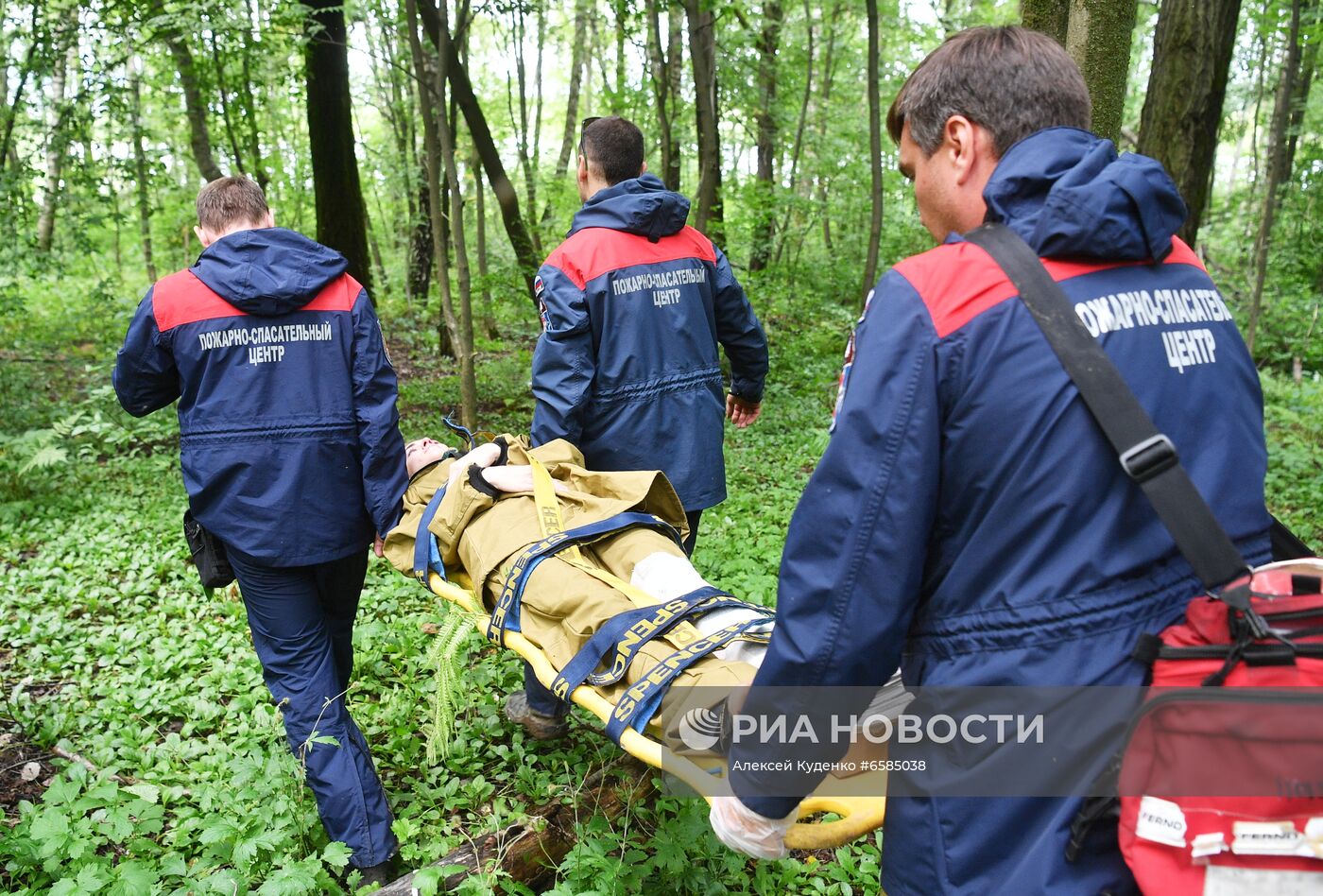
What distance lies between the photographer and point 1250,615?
3.93 ft

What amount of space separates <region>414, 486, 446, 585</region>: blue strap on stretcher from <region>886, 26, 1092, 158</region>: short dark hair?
229 centimetres

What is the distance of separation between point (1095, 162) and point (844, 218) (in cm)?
1634

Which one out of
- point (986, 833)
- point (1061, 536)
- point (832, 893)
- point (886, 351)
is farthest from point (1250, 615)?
point (832, 893)

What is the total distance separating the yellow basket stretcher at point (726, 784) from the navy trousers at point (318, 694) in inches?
31.6

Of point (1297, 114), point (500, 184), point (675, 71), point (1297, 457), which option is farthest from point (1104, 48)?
point (1297, 114)

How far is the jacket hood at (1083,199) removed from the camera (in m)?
1.30

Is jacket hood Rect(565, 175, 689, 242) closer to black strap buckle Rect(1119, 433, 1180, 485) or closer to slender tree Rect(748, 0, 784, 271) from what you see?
black strap buckle Rect(1119, 433, 1180, 485)

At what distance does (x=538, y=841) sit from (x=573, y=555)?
1.01 meters

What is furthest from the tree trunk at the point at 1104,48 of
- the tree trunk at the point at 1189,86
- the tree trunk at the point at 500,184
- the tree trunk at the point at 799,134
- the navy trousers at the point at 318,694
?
the tree trunk at the point at 799,134

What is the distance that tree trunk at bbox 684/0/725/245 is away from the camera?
8.20 metres

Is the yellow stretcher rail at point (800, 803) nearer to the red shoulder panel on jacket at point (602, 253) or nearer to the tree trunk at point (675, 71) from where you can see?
the red shoulder panel on jacket at point (602, 253)

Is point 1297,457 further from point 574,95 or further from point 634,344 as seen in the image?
point 574,95

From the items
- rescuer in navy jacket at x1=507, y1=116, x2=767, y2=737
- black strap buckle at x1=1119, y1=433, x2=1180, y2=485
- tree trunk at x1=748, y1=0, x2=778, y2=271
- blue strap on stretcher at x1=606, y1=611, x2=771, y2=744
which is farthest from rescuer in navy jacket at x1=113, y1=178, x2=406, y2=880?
tree trunk at x1=748, y1=0, x2=778, y2=271

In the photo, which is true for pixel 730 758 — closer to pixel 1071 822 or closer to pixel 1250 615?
pixel 1071 822
